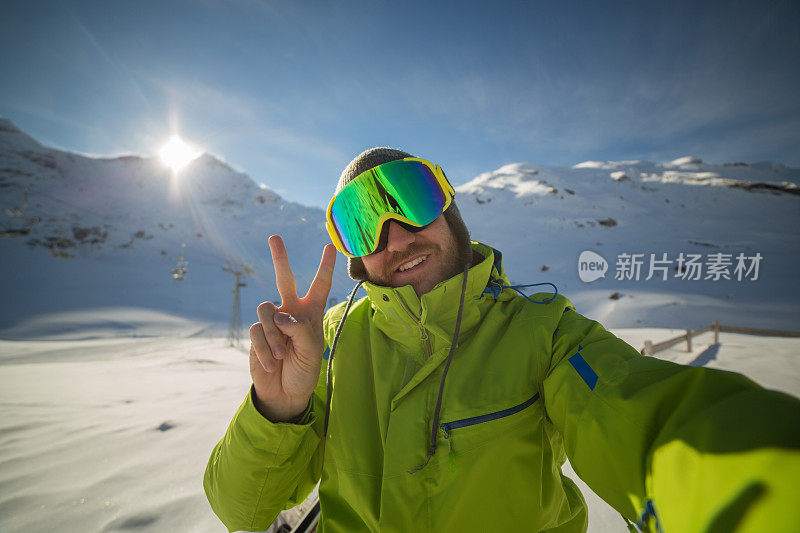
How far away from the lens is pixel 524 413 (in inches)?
41.9

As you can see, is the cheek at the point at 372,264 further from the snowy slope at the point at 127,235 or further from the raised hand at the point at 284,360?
the snowy slope at the point at 127,235

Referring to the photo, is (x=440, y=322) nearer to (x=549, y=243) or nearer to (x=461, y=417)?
Answer: (x=461, y=417)

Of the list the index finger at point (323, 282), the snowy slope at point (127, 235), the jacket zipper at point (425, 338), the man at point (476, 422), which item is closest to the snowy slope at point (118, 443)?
the man at point (476, 422)

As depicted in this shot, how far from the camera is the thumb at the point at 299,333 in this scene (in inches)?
43.9

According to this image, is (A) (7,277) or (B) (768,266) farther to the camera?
(A) (7,277)

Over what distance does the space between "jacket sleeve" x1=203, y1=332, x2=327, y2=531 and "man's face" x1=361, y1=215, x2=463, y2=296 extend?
2.39ft

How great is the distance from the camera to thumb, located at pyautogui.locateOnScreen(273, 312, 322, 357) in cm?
112

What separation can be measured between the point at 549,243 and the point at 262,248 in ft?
125

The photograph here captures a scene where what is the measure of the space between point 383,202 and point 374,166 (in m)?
0.32

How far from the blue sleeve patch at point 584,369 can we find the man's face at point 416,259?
703 mm

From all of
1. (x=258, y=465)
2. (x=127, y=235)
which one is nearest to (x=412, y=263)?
(x=258, y=465)

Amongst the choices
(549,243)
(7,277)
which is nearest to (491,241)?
(549,243)

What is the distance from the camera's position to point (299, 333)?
1127 mm

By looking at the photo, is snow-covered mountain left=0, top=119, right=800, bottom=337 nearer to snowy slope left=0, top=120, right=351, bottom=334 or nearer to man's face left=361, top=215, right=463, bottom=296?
snowy slope left=0, top=120, right=351, bottom=334
